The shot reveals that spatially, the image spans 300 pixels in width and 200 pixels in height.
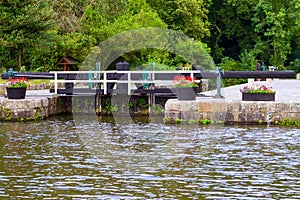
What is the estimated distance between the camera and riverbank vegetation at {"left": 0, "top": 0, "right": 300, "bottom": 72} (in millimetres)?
39312

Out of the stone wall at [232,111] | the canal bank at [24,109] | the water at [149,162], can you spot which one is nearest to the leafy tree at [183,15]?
the canal bank at [24,109]

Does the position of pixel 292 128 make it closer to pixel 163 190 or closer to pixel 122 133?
pixel 122 133

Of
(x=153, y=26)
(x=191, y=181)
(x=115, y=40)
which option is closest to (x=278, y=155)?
(x=191, y=181)

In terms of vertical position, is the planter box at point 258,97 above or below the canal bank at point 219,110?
above

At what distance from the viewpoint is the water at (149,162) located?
45.8 ft

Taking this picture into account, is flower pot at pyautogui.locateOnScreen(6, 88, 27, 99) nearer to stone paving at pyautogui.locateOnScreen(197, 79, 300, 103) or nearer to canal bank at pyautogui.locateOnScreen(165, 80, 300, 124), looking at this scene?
canal bank at pyautogui.locateOnScreen(165, 80, 300, 124)

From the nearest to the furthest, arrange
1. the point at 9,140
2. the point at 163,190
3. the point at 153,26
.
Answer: the point at 163,190 → the point at 9,140 → the point at 153,26

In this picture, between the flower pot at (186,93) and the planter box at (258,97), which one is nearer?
the planter box at (258,97)

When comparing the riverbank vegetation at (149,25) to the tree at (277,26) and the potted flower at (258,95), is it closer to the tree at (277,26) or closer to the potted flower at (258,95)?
the tree at (277,26)

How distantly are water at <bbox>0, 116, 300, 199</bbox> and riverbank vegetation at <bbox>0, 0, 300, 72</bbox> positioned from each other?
15016mm

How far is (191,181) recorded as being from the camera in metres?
14.8

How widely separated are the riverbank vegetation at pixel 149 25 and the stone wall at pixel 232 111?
43.0 feet

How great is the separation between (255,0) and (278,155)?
142ft

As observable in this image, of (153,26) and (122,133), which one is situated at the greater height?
(153,26)
